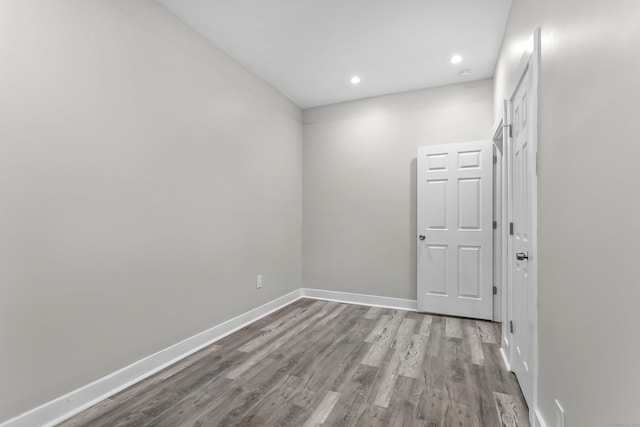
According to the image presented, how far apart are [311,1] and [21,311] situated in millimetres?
2681

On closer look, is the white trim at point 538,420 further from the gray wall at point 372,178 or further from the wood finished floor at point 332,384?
the gray wall at point 372,178

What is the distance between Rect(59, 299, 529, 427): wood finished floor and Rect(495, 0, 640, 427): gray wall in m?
0.59

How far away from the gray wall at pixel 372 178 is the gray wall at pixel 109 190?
1369 mm

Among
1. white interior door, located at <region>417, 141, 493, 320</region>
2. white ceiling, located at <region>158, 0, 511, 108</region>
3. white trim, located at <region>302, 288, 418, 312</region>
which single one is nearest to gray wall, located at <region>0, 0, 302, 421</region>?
white ceiling, located at <region>158, 0, 511, 108</region>

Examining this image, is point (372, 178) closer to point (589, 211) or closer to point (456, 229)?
point (456, 229)

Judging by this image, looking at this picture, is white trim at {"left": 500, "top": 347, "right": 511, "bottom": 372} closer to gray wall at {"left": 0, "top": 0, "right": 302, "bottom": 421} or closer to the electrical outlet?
the electrical outlet

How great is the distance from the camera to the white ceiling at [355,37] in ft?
7.65

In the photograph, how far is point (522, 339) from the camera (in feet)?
6.39

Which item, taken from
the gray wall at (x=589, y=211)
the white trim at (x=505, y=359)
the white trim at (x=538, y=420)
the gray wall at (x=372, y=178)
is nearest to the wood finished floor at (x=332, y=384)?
the white trim at (x=505, y=359)

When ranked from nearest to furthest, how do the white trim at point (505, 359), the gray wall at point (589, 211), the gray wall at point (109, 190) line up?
Answer: the gray wall at point (589, 211)
the gray wall at point (109, 190)
the white trim at point (505, 359)

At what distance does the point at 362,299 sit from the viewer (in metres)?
3.98

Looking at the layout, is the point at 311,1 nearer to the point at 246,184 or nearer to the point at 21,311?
the point at 246,184

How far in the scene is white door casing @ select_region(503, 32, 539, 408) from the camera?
5.24 feet

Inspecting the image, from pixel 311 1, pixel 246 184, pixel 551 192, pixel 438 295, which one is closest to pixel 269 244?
pixel 246 184
